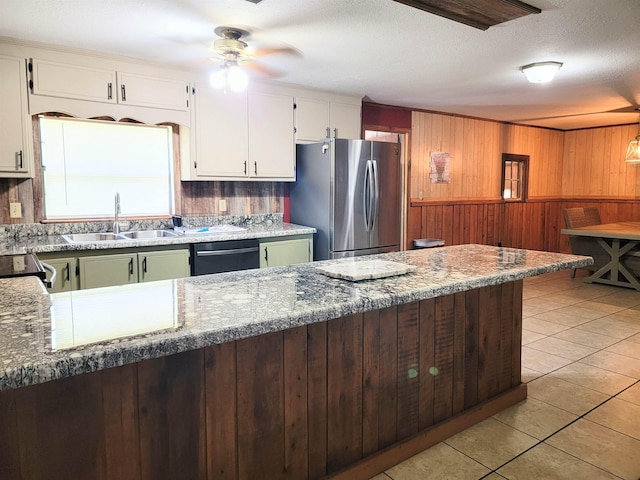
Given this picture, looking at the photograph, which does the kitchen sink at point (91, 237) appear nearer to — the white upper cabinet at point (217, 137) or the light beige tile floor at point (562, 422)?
the white upper cabinet at point (217, 137)

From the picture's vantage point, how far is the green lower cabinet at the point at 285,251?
3.95 metres

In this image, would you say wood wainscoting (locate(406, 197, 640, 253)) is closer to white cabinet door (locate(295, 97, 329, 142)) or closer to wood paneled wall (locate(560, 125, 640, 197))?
wood paneled wall (locate(560, 125, 640, 197))

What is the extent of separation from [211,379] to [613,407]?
244 centimetres

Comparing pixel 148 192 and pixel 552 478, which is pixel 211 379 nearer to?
pixel 552 478

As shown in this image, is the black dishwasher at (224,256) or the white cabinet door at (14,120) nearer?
the white cabinet door at (14,120)

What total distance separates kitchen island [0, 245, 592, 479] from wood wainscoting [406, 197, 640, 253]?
3.66 m

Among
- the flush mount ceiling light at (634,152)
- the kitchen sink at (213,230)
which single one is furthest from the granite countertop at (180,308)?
the flush mount ceiling light at (634,152)

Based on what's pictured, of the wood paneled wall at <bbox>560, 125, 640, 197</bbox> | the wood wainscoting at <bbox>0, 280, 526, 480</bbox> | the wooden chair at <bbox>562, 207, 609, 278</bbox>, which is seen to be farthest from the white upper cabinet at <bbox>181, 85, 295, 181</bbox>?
the wood paneled wall at <bbox>560, 125, 640, 197</bbox>

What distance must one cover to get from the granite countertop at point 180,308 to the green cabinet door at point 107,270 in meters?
1.12

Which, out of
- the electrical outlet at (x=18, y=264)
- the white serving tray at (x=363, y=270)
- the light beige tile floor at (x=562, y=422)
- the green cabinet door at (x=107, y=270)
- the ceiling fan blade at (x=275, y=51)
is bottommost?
the light beige tile floor at (x=562, y=422)

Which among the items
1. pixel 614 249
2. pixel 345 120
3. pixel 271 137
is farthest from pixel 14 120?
pixel 614 249

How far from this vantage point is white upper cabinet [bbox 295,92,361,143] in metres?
4.46

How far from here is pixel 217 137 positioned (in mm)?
3975

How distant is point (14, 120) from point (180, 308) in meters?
2.55
